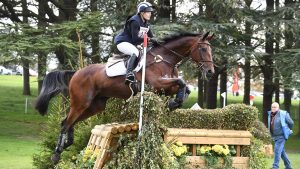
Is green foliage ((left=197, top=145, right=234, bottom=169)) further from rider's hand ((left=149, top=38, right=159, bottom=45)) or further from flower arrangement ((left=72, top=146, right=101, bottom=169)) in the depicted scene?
rider's hand ((left=149, top=38, right=159, bottom=45))

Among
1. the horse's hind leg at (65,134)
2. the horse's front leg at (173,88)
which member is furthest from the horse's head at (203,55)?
the horse's hind leg at (65,134)

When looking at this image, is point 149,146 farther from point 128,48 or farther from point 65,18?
point 65,18

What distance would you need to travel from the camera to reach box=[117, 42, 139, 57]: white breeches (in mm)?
7117

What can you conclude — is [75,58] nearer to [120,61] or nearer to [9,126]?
[9,126]

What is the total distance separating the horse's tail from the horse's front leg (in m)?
2.23

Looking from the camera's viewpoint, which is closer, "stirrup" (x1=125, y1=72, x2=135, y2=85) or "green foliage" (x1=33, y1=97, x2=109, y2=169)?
"stirrup" (x1=125, y1=72, x2=135, y2=85)

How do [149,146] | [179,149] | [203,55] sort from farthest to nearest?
[179,149] → [203,55] → [149,146]

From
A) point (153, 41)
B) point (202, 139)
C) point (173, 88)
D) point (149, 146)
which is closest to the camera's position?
point (149, 146)

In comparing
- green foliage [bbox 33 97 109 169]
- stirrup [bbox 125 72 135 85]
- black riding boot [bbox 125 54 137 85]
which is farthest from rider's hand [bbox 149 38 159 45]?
green foliage [bbox 33 97 109 169]

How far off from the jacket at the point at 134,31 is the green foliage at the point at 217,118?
66.0 inches

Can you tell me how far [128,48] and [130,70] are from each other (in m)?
0.39

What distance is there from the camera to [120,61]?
7324mm

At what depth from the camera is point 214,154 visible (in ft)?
27.0

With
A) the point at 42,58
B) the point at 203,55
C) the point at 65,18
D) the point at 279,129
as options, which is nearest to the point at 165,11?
the point at 65,18
